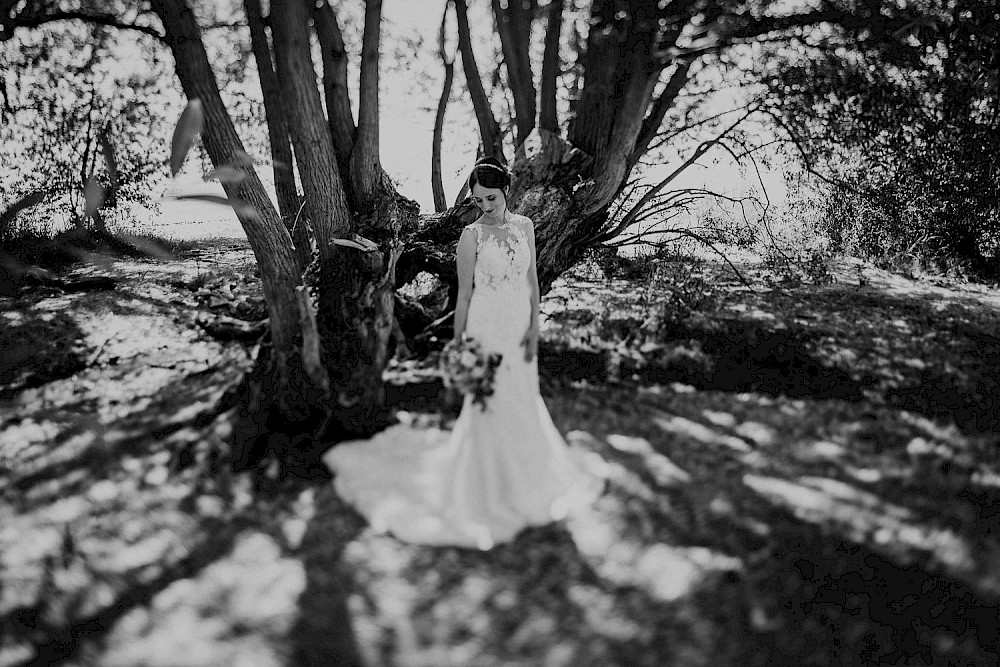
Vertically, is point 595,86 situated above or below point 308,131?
above

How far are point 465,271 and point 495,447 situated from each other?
127 centimetres

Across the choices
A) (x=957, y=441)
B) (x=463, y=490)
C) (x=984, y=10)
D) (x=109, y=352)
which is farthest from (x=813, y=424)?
(x=109, y=352)

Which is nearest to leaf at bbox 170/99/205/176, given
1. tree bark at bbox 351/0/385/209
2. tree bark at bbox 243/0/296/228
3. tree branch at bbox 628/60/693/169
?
tree bark at bbox 243/0/296/228

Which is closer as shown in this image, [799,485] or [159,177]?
[799,485]

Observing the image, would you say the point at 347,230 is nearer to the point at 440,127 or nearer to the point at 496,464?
the point at 496,464

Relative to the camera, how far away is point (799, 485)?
14.4 feet

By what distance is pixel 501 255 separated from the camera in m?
4.45

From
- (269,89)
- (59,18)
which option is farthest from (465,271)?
(59,18)

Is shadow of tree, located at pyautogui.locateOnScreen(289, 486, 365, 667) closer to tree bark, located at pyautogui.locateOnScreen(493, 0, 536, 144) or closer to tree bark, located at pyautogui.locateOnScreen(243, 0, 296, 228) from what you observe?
tree bark, located at pyautogui.locateOnScreen(243, 0, 296, 228)

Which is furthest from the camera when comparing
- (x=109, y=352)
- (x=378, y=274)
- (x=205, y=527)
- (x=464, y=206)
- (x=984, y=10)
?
(x=464, y=206)

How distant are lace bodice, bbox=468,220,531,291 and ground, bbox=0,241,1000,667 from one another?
1625 mm

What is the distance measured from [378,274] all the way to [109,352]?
12.4 feet

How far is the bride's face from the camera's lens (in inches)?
172

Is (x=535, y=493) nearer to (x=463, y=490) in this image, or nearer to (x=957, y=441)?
(x=463, y=490)
